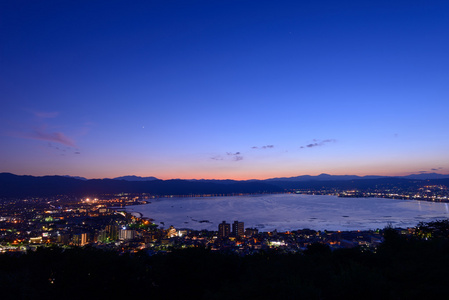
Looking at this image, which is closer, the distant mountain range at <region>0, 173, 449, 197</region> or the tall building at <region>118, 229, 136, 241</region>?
the tall building at <region>118, 229, 136, 241</region>

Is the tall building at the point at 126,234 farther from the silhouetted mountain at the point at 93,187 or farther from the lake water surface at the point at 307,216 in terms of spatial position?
the silhouetted mountain at the point at 93,187

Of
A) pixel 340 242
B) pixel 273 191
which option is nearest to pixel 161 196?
pixel 273 191

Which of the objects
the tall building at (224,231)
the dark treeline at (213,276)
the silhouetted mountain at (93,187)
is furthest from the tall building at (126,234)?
the silhouetted mountain at (93,187)

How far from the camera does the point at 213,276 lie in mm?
6668

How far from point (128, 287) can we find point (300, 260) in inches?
170

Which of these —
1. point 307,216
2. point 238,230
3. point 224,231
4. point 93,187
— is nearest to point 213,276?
point 224,231

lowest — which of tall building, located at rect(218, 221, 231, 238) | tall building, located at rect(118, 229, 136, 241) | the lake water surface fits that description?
the lake water surface

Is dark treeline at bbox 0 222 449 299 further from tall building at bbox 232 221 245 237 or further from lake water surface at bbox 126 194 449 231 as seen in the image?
lake water surface at bbox 126 194 449 231

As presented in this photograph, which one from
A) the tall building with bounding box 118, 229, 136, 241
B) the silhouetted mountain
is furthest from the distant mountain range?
the tall building with bounding box 118, 229, 136, 241

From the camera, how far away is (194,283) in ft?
21.3

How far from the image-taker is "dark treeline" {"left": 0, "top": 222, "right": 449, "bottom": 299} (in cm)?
394

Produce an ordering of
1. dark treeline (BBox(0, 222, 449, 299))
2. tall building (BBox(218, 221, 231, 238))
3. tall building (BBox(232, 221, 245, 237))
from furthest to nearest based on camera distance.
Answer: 1. tall building (BBox(232, 221, 245, 237))
2. tall building (BBox(218, 221, 231, 238))
3. dark treeline (BBox(0, 222, 449, 299))

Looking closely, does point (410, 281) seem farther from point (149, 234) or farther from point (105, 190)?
point (105, 190)

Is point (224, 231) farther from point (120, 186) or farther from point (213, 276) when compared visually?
point (120, 186)
